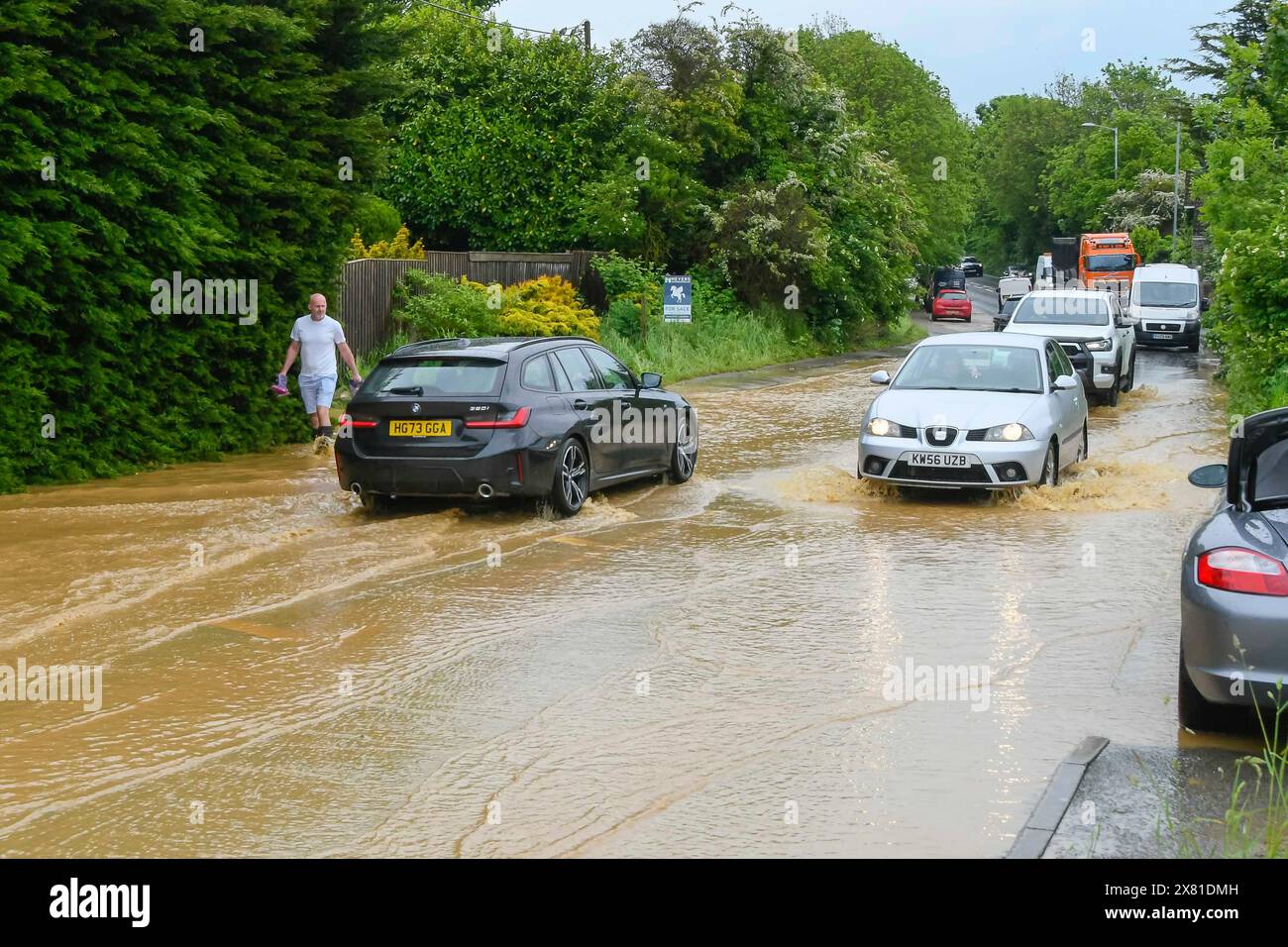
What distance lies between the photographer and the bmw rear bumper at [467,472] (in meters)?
12.0


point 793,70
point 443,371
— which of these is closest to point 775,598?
point 443,371

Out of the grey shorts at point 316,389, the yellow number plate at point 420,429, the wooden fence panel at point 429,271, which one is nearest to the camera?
the yellow number plate at point 420,429

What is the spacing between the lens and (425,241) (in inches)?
1371

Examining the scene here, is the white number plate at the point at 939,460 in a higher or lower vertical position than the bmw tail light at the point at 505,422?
lower

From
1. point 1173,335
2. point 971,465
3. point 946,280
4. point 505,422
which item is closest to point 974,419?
point 971,465

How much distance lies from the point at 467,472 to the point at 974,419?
4.68m

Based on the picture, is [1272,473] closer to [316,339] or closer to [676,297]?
[316,339]

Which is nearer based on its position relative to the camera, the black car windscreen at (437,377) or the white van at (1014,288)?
the black car windscreen at (437,377)

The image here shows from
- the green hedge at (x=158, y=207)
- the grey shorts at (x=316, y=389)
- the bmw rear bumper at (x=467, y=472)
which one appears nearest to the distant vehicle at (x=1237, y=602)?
the bmw rear bumper at (x=467, y=472)

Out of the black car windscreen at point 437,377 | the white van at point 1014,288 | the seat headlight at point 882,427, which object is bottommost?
the seat headlight at point 882,427

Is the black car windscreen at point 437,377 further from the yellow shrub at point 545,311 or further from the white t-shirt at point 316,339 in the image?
the yellow shrub at point 545,311

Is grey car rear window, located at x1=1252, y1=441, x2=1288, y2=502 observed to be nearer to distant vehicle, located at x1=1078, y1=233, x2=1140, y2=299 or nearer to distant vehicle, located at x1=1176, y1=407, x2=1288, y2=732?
distant vehicle, located at x1=1176, y1=407, x2=1288, y2=732

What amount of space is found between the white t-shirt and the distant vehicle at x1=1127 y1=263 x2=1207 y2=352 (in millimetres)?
26605

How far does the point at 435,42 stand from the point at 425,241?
470 centimetres
